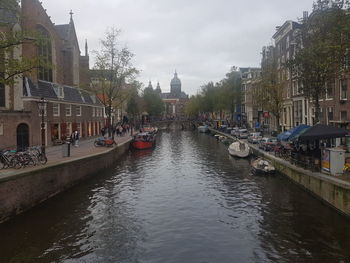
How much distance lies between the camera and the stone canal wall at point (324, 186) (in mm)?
13797

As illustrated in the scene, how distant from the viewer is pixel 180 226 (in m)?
13.8

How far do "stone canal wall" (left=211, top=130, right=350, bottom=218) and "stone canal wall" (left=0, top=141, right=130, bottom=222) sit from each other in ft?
48.6

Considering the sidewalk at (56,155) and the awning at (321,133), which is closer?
the sidewalk at (56,155)

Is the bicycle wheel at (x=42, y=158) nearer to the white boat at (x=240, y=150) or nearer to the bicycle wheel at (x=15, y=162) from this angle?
the bicycle wheel at (x=15, y=162)

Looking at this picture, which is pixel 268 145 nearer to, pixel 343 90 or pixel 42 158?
pixel 343 90

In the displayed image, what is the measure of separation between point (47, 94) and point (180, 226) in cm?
2675

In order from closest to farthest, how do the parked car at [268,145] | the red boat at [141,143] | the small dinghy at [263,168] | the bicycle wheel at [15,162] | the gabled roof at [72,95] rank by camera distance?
the bicycle wheel at [15,162], the small dinghy at [263,168], the parked car at [268,145], the gabled roof at [72,95], the red boat at [141,143]

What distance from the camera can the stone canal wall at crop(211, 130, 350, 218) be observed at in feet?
45.3

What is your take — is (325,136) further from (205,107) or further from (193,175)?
(205,107)

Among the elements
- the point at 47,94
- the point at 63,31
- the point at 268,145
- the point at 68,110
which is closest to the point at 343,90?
the point at 268,145

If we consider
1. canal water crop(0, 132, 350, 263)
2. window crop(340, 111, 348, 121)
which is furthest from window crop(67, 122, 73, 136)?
window crop(340, 111, 348, 121)

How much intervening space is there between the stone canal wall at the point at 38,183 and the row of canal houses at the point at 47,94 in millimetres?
4090

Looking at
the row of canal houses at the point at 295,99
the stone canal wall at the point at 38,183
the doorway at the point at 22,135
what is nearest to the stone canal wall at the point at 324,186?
the row of canal houses at the point at 295,99

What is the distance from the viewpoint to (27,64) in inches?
611
